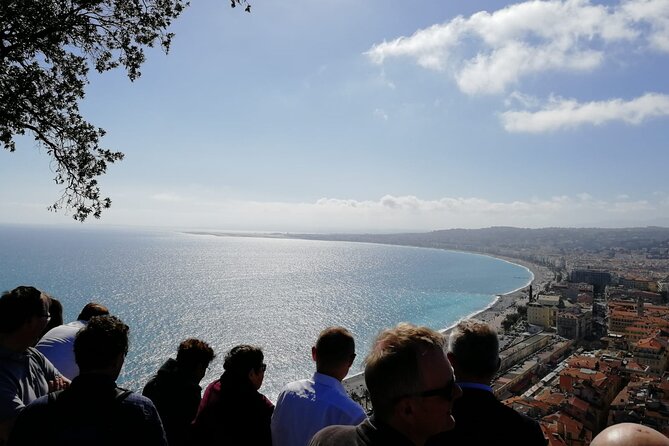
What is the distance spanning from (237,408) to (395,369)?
1359 mm

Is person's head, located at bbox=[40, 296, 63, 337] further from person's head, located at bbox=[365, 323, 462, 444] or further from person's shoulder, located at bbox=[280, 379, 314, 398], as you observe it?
person's head, located at bbox=[365, 323, 462, 444]

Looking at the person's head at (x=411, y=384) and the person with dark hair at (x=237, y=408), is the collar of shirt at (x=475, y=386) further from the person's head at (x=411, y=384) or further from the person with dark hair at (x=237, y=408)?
the person with dark hair at (x=237, y=408)

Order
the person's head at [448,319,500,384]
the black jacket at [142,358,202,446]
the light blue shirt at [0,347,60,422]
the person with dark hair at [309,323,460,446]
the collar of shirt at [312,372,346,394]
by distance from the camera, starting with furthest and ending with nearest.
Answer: the black jacket at [142,358,202,446] → the collar of shirt at [312,372,346,394] → the light blue shirt at [0,347,60,422] → the person's head at [448,319,500,384] → the person with dark hair at [309,323,460,446]

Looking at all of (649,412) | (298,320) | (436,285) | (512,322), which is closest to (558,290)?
(436,285)

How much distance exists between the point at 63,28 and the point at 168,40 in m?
1.13

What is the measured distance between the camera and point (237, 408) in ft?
7.36

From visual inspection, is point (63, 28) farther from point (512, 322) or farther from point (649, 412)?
point (512, 322)

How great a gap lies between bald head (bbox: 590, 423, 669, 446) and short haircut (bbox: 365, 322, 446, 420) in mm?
623

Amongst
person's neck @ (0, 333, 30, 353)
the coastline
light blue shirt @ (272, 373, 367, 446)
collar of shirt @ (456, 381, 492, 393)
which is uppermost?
person's neck @ (0, 333, 30, 353)

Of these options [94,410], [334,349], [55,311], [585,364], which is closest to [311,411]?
[334,349]

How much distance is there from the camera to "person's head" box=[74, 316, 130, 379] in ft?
5.38

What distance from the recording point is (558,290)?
216 feet

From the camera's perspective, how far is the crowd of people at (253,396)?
4.08 feet

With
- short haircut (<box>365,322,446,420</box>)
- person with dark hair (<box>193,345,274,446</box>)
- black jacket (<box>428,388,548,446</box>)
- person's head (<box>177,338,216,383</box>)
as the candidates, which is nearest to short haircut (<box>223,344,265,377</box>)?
person with dark hair (<box>193,345,274,446</box>)
